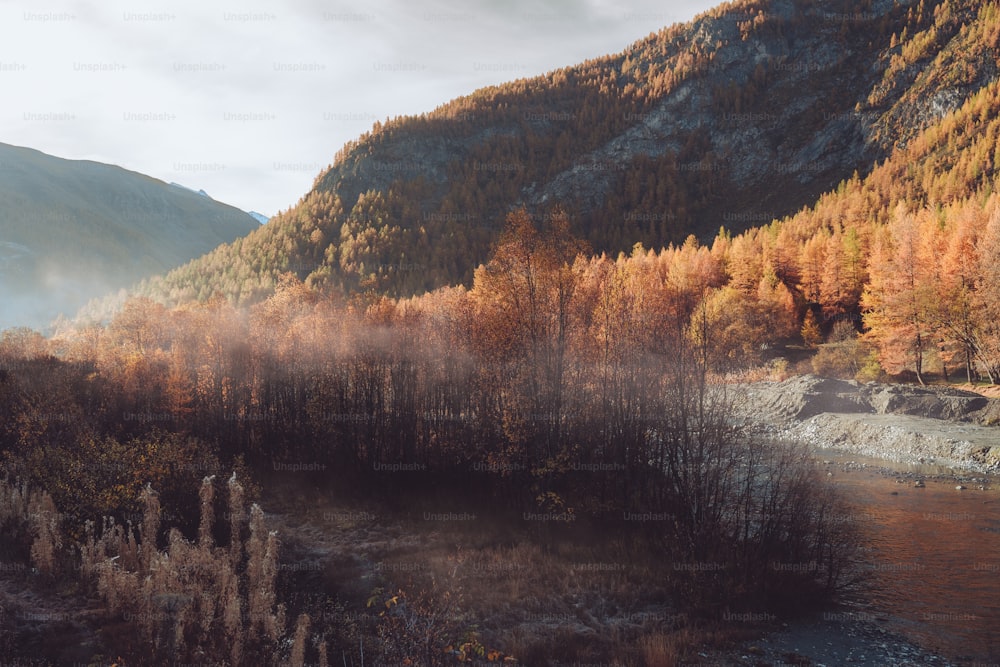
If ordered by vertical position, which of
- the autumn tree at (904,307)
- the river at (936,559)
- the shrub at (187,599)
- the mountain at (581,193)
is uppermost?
the mountain at (581,193)

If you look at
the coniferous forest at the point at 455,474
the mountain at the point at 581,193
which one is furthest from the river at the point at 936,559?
the mountain at the point at 581,193

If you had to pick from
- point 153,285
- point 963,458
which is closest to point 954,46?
point 963,458

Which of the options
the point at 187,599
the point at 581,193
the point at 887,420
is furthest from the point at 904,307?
the point at 581,193

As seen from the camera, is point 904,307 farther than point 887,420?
Yes

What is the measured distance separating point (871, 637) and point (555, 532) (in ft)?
37.4

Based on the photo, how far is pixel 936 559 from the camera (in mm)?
19234

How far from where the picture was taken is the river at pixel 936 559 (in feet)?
48.5

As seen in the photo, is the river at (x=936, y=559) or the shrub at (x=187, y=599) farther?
the river at (x=936, y=559)

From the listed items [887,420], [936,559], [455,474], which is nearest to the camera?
[936,559]

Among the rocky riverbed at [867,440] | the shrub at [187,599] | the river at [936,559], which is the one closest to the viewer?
Answer: the shrub at [187,599]

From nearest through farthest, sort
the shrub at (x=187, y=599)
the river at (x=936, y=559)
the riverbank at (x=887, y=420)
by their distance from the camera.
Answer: the shrub at (x=187, y=599) → the river at (x=936, y=559) → the riverbank at (x=887, y=420)

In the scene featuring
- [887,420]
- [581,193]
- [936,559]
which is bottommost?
[936,559]

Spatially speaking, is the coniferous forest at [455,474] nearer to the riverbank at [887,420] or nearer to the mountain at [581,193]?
the riverbank at [887,420]

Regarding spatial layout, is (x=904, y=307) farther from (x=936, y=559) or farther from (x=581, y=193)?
(x=581, y=193)
